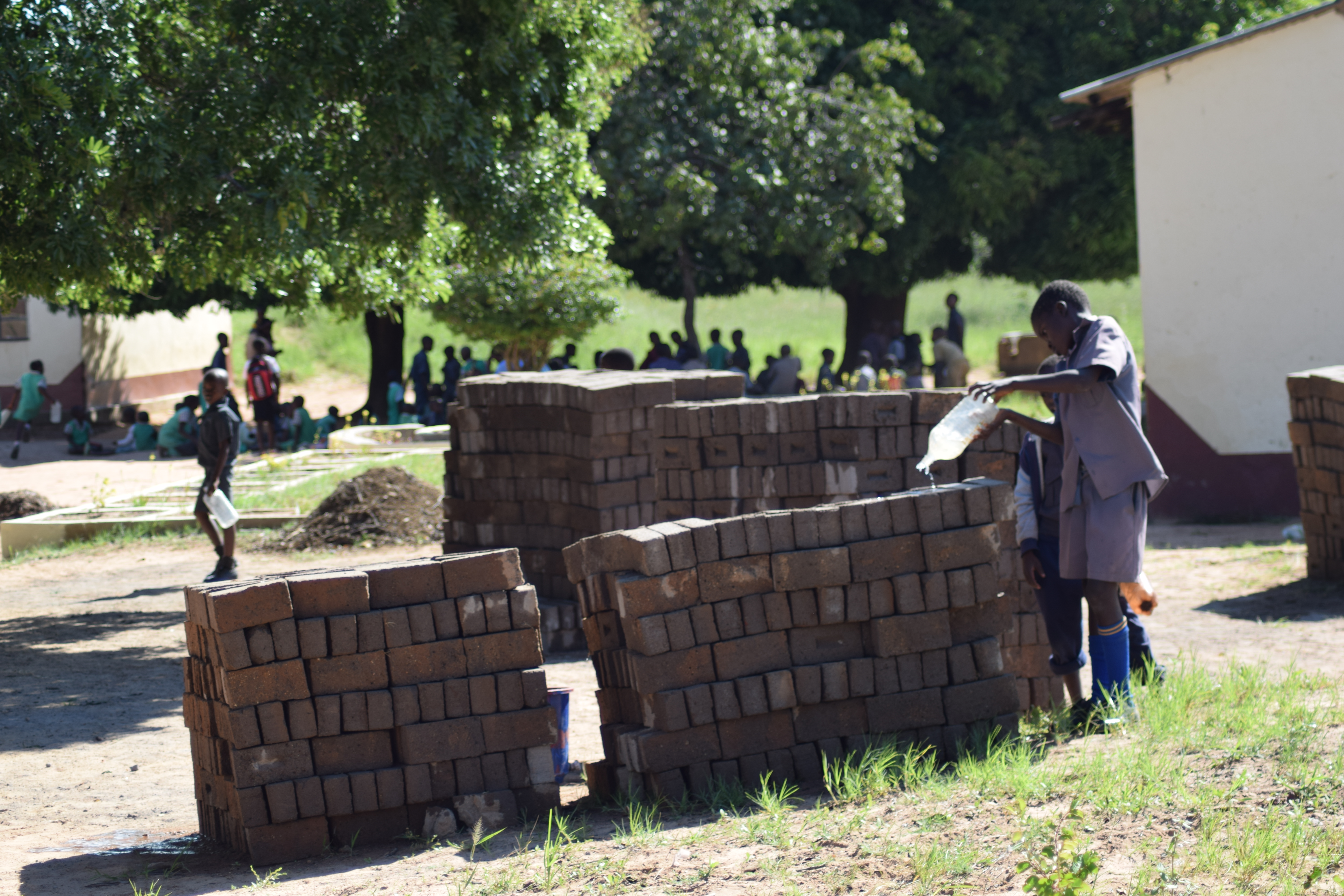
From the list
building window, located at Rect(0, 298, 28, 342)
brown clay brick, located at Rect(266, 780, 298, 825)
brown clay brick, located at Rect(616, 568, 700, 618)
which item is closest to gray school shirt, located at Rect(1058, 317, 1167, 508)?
brown clay brick, located at Rect(616, 568, 700, 618)

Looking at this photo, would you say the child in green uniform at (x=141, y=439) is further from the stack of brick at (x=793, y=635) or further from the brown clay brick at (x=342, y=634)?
the stack of brick at (x=793, y=635)

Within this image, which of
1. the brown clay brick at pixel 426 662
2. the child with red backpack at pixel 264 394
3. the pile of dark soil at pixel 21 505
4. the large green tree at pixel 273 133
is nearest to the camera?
the brown clay brick at pixel 426 662

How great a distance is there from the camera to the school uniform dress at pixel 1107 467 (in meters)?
5.05

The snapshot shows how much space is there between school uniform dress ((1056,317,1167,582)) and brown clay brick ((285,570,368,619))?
9.35 feet

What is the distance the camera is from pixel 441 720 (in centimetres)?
466

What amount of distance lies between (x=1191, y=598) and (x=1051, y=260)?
16.3 m

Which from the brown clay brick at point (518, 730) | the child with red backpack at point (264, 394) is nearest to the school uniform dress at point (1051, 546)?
the brown clay brick at point (518, 730)

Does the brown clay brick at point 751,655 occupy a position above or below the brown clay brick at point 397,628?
below

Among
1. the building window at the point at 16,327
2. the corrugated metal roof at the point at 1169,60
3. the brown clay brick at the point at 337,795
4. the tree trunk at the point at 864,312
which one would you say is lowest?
the brown clay brick at the point at 337,795

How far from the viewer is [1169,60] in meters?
12.4

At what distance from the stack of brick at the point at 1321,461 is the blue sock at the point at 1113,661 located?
456 centimetres

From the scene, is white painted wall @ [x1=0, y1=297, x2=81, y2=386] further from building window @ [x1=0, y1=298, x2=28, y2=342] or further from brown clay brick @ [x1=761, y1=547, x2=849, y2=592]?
brown clay brick @ [x1=761, y1=547, x2=849, y2=592]

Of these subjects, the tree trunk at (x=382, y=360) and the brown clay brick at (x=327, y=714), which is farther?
the tree trunk at (x=382, y=360)

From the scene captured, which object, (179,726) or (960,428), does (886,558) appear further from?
(179,726)
